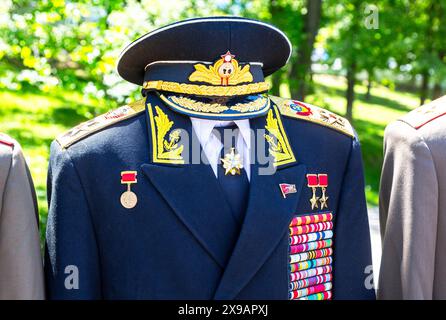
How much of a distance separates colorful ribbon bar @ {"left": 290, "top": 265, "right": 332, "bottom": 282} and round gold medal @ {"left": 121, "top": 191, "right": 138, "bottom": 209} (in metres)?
0.59

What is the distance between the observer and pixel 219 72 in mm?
2205

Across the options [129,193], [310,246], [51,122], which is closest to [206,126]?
[129,193]

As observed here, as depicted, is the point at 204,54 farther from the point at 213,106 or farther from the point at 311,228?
the point at 311,228

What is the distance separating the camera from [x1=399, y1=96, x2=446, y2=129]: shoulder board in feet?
7.64

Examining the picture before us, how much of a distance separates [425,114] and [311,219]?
535 mm

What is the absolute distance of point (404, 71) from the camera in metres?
10.9

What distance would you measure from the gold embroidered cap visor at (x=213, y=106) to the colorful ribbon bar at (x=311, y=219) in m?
0.37

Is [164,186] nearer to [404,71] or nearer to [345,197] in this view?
[345,197]

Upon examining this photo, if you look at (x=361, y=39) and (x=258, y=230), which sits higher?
(x=361, y=39)

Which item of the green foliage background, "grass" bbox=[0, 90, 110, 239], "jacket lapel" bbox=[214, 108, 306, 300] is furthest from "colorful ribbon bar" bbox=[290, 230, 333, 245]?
"grass" bbox=[0, 90, 110, 239]

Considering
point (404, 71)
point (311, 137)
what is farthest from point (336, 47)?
point (311, 137)

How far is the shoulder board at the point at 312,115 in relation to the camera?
2.43 metres

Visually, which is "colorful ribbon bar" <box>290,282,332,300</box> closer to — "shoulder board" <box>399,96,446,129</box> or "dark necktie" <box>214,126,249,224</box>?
"dark necktie" <box>214,126,249,224</box>

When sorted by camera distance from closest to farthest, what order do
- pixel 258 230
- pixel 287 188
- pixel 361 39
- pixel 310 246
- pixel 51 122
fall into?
pixel 258 230 < pixel 287 188 < pixel 310 246 < pixel 51 122 < pixel 361 39
